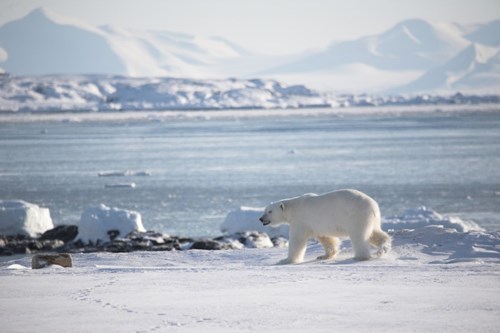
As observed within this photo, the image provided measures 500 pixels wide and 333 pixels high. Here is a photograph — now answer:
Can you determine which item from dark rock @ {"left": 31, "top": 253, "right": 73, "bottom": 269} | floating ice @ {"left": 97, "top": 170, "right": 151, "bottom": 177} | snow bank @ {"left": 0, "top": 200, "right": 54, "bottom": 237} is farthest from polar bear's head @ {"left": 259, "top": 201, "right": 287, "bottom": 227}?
floating ice @ {"left": 97, "top": 170, "right": 151, "bottom": 177}

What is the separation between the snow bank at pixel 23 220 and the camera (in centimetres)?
2228

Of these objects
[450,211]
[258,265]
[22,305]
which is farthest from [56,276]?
A: [450,211]

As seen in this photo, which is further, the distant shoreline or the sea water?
the distant shoreline

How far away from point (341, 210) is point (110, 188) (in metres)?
29.5

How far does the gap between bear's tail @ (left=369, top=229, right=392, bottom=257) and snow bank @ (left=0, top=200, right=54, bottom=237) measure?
45.4ft

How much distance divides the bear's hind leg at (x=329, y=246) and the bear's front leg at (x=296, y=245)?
190 millimetres

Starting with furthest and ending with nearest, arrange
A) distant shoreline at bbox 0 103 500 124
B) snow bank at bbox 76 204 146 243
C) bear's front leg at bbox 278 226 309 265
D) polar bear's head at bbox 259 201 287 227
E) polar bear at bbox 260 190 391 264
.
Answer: distant shoreline at bbox 0 103 500 124 → snow bank at bbox 76 204 146 243 → polar bear's head at bbox 259 201 287 227 → bear's front leg at bbox 278 226 309 265 → polar bear at bbox 260 190 391 264

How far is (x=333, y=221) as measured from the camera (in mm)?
9852

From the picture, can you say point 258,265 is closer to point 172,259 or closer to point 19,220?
point 172,259

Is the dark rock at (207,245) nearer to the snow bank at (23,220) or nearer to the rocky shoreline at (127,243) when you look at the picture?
the rocky shoreline at (127,243)

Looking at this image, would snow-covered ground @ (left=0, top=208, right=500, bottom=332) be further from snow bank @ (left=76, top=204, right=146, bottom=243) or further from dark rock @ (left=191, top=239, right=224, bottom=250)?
snow bank @ (left=76, top=204, right=146, bottom=243)

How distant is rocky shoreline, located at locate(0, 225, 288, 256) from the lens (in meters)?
17.2

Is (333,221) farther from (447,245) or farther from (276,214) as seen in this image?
→ (447,245)

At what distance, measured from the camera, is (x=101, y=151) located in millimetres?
68125
